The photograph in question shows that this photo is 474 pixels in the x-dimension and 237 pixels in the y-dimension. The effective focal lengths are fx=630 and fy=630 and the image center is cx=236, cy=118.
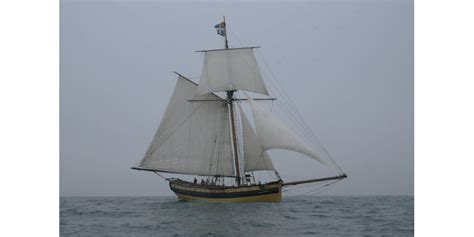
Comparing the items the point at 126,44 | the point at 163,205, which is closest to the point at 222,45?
the point at 126,44

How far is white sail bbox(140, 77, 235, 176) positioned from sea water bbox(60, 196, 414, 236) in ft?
7.97

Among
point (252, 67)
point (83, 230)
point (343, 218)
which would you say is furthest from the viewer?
point (252, 67)

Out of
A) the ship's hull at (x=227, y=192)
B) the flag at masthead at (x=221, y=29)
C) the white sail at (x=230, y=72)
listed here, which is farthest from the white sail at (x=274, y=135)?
the flag at masthead at (x=221, y=29)

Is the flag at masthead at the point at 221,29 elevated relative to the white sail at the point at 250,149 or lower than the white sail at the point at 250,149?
elevated

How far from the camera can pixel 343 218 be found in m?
11.0

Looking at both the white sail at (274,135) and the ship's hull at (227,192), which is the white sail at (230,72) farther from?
the ship's hull at (227,192)

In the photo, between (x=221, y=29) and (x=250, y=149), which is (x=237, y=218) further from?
(x=221, y=29)

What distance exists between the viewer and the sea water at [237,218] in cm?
1007

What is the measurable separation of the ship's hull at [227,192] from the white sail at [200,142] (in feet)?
1.37

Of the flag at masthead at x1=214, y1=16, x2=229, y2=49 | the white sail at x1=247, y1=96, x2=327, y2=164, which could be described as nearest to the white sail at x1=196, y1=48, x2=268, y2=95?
the white sail at x1=247, y1=96, x2=327, y2=164

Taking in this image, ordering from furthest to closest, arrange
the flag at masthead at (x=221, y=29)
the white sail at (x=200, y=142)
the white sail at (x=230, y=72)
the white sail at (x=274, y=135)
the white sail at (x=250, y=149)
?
the white sail at (x=200, y=142)
the white sail at (x=250, y=149)
the white sail at (x=230, y=72)
the white sail at (x=274, y=135)
the flag at masthead at (x=221, y=29)

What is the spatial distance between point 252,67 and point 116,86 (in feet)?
9.16

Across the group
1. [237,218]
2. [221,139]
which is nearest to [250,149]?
[221,139]

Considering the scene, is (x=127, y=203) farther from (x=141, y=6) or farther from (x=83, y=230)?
(x=141, y=6)
